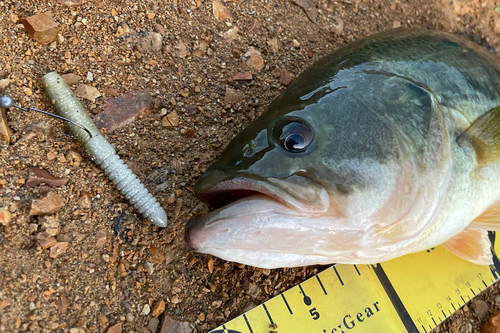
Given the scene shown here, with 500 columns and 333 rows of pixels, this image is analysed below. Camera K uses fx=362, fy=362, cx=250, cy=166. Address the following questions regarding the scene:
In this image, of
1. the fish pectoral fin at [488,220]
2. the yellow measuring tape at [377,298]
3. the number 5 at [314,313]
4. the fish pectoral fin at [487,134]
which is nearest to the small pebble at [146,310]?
the yellow measuring tape at [377,298]

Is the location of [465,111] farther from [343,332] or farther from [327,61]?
[343,332]

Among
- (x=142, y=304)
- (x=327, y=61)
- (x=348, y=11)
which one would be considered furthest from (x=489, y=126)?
(x=142, y=304)

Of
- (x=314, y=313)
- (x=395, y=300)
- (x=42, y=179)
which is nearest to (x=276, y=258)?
(x=314, y=313)

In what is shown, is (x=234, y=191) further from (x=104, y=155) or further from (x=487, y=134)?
(x=487, y=134)

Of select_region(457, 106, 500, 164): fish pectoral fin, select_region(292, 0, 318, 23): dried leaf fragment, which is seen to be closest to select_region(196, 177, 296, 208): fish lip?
select_region(457, 106, 500, 164): fish pectoral fin

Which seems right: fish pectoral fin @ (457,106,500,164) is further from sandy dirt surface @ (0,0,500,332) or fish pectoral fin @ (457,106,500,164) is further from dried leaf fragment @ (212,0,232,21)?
dried leaf fragment @ (212,0,232,21)

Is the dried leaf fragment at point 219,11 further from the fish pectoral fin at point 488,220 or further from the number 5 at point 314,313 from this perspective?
the fish pectoral fin at point 488,220

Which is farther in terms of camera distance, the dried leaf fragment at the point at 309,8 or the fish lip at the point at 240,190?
the dried leaf fragment at the point at 309,8
